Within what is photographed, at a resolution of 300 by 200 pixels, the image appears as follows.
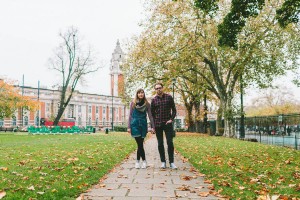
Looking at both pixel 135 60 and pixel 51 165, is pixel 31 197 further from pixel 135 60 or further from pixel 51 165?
pixel 135 60

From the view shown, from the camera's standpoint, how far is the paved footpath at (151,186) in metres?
5.16

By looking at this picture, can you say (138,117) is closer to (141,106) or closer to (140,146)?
(141,106)

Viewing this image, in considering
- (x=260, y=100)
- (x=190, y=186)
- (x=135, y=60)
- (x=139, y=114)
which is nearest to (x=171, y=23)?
(x=135, y=60)

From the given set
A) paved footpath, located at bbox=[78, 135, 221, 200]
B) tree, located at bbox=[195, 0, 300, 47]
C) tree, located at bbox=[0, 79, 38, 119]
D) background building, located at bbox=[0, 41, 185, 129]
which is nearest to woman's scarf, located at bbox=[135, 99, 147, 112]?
paved footpath, located at bbox=[78, 135, 221, 200]

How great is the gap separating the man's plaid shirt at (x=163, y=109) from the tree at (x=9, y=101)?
128ft

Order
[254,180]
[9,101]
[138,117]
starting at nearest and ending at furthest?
[254,180] → [138,117] → [9,101]

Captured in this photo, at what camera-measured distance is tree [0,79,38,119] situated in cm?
4394

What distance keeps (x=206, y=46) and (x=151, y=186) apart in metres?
23.3

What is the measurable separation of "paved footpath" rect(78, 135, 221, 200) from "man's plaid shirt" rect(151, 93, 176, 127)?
1182 millimetres

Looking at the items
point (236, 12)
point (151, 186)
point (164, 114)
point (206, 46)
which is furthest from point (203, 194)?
point (206, 46)

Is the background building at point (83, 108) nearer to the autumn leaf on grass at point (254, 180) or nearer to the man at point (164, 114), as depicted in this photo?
the man at point (164, 114)

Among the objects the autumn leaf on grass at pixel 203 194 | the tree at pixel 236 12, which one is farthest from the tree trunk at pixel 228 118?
the autumn leaf on grass at pixel 203 194

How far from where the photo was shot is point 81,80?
49062 millimetres

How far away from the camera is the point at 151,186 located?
19.6ft
